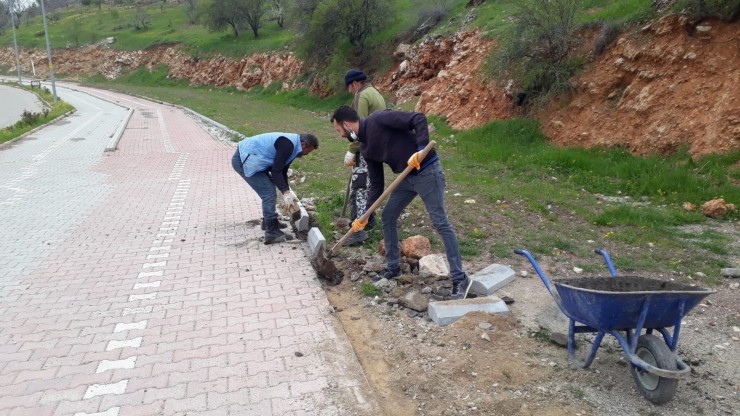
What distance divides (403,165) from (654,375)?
2564 millimetres

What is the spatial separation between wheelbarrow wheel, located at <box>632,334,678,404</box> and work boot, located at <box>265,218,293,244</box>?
167 inches

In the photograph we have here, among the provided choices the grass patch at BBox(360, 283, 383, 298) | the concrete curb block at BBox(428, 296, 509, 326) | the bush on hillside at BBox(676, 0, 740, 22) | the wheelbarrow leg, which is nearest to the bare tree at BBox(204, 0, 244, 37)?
the bush on hillside at BBox(676, 0, 740, 22)

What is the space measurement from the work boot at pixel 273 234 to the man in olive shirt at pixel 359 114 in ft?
2.79

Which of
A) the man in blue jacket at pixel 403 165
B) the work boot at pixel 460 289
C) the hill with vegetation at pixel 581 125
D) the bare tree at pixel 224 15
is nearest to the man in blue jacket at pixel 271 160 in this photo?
the hill with vegetation at pixel 581 125

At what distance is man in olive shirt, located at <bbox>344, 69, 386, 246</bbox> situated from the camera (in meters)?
6.39

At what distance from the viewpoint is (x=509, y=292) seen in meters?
5.06

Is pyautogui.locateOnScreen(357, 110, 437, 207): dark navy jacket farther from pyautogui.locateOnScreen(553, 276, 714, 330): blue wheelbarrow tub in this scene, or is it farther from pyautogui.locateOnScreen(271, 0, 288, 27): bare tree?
pyautogui.locateOnScreen(271, 0, 288, 27): bare tree

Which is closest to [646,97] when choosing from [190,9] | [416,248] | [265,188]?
[416,248]

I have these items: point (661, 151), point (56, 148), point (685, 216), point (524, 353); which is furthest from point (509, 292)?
point (56, 148)

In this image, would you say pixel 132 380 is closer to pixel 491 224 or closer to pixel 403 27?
pixel 491 224

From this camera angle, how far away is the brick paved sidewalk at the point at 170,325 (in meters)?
3.56

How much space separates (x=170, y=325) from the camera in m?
4.56

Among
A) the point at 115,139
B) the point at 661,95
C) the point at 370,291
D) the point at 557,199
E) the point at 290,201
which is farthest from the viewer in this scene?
the point at 115,139

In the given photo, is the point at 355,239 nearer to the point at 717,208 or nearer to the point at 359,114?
the point at 359,114
